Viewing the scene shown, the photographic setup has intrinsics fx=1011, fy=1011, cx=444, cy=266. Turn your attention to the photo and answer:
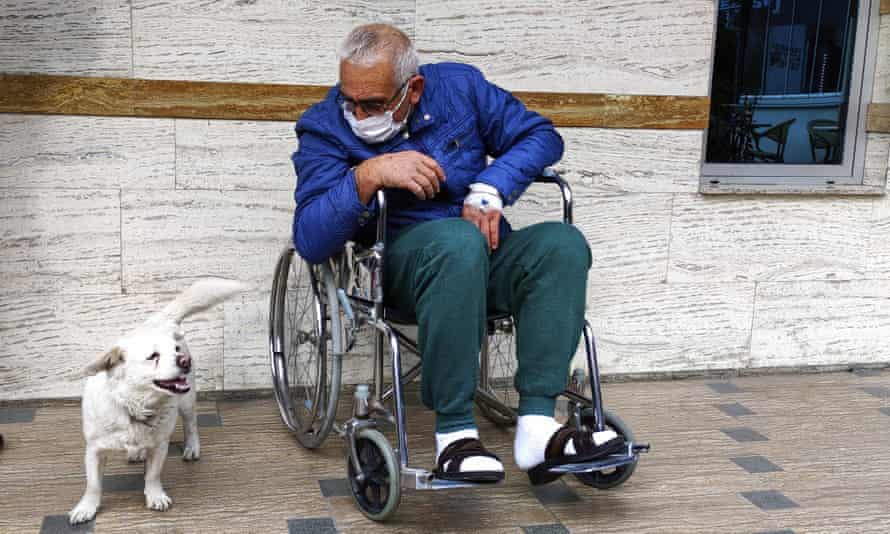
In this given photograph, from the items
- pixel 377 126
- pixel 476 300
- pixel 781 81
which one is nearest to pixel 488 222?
pixel 476 300

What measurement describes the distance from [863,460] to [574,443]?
1.17 metres

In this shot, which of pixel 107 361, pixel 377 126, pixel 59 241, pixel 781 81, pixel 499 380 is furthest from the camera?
pixel 781 81

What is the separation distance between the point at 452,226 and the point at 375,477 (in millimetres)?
654

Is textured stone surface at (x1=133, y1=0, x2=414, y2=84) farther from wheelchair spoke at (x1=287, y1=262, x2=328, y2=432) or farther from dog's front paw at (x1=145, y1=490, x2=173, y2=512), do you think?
dog's front paw at (x1=145, y1=490, x2=173, y2=512)

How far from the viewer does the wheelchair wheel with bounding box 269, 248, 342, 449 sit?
2715 mm

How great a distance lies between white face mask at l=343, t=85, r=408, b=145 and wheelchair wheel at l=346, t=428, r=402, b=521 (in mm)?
780

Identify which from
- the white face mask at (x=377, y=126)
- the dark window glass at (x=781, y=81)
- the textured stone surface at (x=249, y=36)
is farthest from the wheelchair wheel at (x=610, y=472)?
the dark window glass at (x=781, y=81)

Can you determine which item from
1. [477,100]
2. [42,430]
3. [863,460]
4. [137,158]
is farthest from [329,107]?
[863,460]

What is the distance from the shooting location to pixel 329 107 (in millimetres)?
2775

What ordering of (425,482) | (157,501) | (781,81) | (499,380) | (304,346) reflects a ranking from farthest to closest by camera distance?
(781,81)
(499,380)
(304,346)
(157,501)
(425,482)

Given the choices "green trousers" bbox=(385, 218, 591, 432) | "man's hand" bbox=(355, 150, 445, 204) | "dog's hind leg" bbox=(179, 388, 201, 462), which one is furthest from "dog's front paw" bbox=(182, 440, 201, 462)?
"man's hand" bbox=(355, 150, 445, 204)

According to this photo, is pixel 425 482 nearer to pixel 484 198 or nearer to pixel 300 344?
pixel 484 198

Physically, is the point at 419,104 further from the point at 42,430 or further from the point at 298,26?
the point at 42,430

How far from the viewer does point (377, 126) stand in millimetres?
2693
